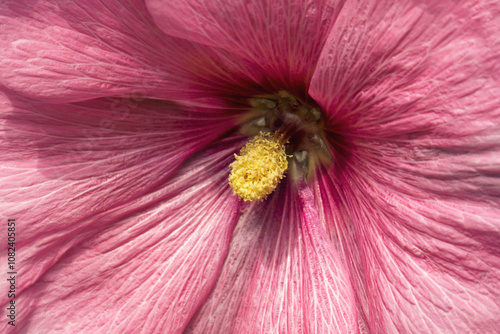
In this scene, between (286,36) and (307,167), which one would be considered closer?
(286,36)

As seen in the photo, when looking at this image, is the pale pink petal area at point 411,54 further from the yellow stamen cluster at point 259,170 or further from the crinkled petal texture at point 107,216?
the crinkled petal texture at point 107,216

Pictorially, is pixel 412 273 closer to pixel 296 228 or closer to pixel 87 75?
pixel 296 228

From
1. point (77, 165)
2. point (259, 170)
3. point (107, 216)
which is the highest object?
point (259, 170)

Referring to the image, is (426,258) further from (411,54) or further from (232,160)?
(232,160)

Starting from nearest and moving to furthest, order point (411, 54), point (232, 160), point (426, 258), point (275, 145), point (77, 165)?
point (411, 54), point (426, 258), point (77, 165), point (275, 145), point (232, 160)

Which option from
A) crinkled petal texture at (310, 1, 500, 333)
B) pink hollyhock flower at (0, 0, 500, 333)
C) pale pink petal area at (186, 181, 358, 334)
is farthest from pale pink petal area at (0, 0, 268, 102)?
pale pink petal area at (186, 181, 358, 334)

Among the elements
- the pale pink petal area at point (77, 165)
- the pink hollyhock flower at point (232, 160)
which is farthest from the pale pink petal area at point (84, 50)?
the pale pink petal area at point (77, 165)

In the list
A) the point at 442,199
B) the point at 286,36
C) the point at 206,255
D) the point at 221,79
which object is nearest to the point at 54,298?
the point at 206,255

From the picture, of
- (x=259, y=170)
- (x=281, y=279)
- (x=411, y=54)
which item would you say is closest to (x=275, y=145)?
→ (x=259, y=170)
